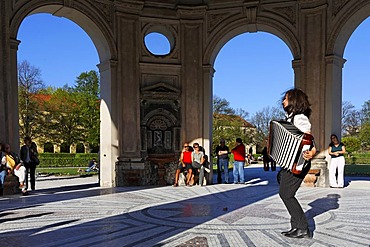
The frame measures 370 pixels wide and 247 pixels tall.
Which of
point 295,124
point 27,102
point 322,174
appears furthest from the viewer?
point 27,102

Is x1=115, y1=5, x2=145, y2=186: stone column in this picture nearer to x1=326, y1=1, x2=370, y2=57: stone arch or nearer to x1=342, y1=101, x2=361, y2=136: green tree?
x1=326, y1=1, x2=370, y2=57: stone arch

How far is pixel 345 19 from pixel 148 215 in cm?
897

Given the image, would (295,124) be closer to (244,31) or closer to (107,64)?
(107,64)

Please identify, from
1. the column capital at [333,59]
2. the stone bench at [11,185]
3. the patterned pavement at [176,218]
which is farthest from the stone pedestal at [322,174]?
the stone bench at [11,185]

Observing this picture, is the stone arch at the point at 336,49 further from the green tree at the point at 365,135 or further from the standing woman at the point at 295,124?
the green tree at the point at 365,135

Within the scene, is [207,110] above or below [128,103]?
below

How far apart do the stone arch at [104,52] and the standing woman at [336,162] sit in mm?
6969

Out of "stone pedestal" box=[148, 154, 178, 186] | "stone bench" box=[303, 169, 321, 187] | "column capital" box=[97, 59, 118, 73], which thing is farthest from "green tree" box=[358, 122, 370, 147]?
"column capital" box=[97, 59, 118, 73]

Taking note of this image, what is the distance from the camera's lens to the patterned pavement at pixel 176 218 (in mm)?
5203

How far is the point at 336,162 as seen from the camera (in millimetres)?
11398

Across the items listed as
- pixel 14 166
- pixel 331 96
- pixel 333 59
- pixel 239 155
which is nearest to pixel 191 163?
pixel 239 155

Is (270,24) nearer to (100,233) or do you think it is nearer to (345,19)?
(345,19)

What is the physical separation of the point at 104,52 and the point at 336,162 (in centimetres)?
844

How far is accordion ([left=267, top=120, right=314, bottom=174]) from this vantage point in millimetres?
4727
